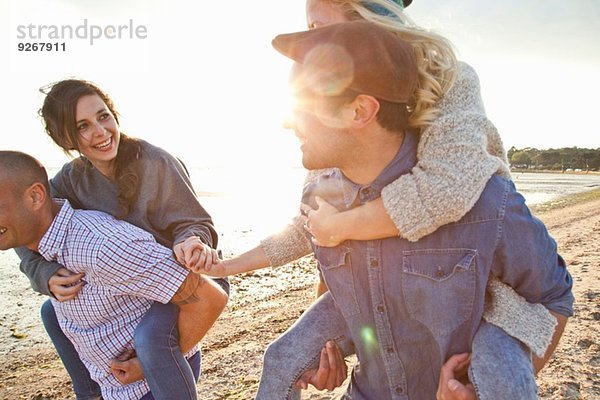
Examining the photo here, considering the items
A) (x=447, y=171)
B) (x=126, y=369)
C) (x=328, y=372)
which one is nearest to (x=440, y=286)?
(x=447, y=171)

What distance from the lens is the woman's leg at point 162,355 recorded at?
2.72m

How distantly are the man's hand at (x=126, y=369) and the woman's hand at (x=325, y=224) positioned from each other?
1478 mm

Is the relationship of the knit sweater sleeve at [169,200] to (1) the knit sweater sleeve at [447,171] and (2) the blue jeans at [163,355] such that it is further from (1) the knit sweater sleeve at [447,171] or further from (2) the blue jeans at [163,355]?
(1) the knit sweater sleeve at [447,171]

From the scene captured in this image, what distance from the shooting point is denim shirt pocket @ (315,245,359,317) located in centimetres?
220

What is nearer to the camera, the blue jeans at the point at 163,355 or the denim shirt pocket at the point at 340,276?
the denim shirt pocket at the point at 340,276

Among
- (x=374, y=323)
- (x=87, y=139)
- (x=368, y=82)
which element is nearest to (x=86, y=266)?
(x=87, y=139)

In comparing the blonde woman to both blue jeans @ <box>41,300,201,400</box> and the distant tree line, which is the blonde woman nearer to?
blue jeans @ <box>41,300,201,400</box>

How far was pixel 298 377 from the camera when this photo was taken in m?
2.28

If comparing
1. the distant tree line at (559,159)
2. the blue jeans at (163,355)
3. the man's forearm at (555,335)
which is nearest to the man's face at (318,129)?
the man's forearm at (555,335)

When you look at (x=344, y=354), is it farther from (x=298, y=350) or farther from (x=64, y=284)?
(x=64, y=284)

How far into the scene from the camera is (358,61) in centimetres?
176

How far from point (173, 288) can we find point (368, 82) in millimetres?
1705

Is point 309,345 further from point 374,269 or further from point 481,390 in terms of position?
point 481,390

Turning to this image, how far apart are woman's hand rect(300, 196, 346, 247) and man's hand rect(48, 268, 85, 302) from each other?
4.98 ft
